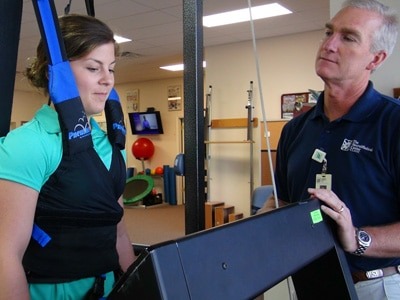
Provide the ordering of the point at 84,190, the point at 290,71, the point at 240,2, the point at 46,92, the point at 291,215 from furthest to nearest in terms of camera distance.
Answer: the point at 290,71 < the point at 240,2 < the point at 46,92 < the point at 84,190 < the point at 291,215

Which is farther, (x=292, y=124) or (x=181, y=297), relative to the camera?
(x=292, y=124)

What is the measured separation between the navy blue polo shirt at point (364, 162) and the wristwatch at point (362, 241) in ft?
0.57

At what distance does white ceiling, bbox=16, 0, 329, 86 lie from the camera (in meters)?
4.50

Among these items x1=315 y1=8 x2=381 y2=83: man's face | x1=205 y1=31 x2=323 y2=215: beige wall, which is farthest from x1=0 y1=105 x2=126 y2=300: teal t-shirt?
x1=205 y1=31 x2=323 y2=215: beige wall

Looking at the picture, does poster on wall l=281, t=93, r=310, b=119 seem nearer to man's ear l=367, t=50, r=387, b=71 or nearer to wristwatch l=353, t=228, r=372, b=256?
man's ear l=367, t=50, r=387, b=71

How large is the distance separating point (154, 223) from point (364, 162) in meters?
6.16

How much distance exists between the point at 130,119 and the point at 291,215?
30.3ft

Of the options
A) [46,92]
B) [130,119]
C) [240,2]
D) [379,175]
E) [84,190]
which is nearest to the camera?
[84,190]

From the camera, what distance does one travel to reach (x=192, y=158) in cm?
94

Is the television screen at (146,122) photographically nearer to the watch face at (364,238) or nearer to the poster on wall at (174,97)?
the poster on wall at (174,97)

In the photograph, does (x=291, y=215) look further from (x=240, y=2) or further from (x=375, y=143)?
(x=240, y=2)

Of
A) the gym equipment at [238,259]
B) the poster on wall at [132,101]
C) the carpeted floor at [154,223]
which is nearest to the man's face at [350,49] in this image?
the gym equipment at [238,259]

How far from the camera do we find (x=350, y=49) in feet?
4.30

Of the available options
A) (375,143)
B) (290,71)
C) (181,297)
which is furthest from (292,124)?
(290,71)
